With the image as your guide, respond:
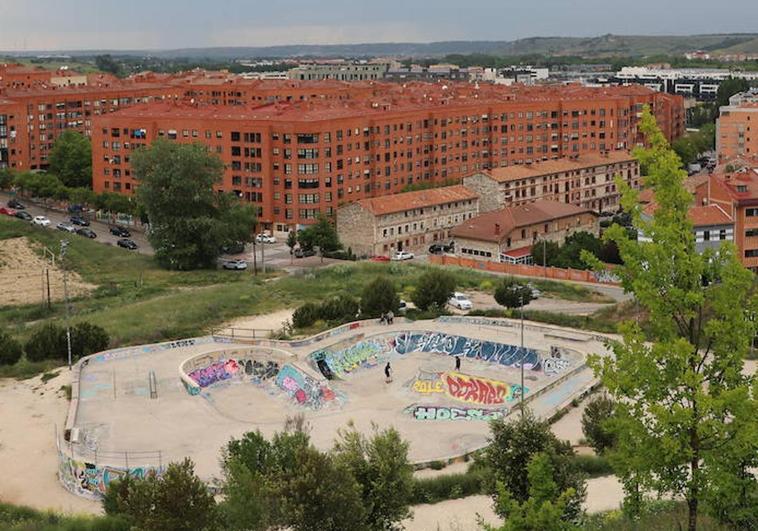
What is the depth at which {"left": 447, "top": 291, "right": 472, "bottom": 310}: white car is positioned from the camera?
40.8 m

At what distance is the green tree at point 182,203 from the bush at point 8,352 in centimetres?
2141

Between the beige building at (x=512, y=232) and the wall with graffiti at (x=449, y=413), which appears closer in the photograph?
the wall with graffiti at (x=449, y=413)

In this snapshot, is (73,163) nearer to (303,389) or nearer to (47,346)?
(47,346)

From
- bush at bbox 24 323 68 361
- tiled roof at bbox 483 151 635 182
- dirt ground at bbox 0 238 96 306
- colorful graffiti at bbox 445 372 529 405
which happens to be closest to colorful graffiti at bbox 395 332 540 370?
colorful graffiti at bbox 445 372 529 405

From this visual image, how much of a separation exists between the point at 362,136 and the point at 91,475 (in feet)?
161

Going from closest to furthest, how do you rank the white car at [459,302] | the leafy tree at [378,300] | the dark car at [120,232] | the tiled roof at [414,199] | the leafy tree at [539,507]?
the leafy tree at [539,507]
the leafy tree at [378,300]
the white car at [459,302]
the tiled roof at [414,199]
the dark car at [120,232]

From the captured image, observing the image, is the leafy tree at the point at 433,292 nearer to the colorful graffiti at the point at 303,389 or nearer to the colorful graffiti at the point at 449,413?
the colorful graffiti at the point at 303,389

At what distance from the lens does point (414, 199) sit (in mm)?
62031

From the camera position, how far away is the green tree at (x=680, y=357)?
11.2m

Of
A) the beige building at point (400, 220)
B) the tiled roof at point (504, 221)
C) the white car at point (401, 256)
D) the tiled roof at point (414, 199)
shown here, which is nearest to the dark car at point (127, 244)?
the beige building at point (400, 220)

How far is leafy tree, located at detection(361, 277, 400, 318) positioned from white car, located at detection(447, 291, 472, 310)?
3.93 m

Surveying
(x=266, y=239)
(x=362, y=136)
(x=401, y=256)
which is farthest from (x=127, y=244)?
(x=362, y=136)

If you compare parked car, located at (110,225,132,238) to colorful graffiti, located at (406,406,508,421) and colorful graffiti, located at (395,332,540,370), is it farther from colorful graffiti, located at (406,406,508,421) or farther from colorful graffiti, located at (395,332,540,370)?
colorful graffiti, located at (406,406,508,421)

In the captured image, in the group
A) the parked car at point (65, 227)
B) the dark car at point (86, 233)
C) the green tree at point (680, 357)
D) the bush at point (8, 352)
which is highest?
the green tree at point (680, 357)
